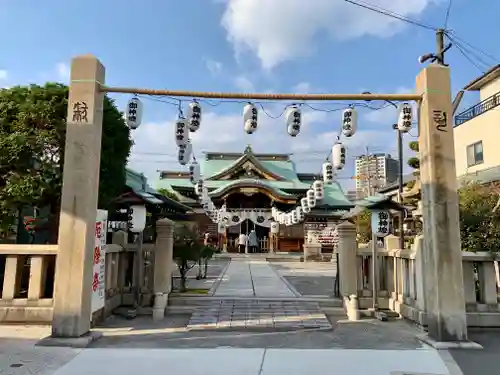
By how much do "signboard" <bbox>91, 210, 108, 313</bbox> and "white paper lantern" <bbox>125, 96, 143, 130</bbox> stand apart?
218 cm

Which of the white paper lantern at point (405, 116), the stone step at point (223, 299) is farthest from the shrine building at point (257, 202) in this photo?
the white paper lantern at point (405, 116)

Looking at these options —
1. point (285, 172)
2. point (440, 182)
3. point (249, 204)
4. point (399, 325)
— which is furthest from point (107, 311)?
point (285, 172)

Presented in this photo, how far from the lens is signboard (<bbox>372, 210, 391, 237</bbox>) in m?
8.24

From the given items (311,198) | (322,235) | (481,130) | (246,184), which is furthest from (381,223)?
(246,184)

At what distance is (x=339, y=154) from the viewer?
12.7m

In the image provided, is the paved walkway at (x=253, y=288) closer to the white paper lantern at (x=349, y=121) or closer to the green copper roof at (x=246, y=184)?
the white paper lantern at (x=349, y=121)

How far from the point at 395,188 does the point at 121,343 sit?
109 ft

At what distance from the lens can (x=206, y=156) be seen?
39375 mm

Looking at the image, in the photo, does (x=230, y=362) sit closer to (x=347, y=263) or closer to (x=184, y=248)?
(x=347, y=263)

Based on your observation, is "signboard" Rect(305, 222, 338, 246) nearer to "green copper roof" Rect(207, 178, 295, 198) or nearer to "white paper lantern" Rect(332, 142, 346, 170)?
"green copper roof" Rect(207, 178, 295, 198)

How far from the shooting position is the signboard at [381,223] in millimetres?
8242

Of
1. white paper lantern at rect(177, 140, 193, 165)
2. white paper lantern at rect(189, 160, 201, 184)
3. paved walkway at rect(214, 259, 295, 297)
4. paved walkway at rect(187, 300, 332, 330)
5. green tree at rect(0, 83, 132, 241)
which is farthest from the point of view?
white paper lantern at rect(189, 160, 201, 184)

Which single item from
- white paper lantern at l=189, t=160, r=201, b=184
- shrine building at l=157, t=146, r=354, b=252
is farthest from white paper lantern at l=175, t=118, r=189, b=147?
shrine building at l=157, t=146, r=354, b=252

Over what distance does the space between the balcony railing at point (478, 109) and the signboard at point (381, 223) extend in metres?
14.9
